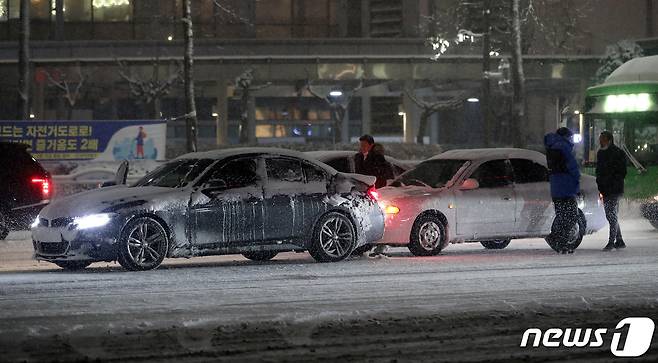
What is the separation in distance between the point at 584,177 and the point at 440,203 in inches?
116

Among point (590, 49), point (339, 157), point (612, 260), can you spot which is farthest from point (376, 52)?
point (612, 260)

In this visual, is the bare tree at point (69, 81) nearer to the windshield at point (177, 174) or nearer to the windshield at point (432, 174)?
the windshield at point (432, 174)

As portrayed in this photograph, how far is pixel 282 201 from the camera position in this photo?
1739cm

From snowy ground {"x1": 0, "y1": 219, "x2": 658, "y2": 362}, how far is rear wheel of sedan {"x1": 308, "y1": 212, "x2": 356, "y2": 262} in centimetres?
22

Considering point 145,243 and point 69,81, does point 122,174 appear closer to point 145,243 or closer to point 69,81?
point 145,243

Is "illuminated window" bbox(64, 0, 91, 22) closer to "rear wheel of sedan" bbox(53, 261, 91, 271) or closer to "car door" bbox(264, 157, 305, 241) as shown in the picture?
"car door" bbox(264, 157, 305, 241)

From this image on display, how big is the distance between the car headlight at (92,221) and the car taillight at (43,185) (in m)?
7.73

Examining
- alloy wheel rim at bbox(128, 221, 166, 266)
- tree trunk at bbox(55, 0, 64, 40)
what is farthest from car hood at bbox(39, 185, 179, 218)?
tree trunk at bbox(55, 0, 64, 40)

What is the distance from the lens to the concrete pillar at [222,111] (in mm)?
58812

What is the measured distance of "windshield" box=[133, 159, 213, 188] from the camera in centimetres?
1698

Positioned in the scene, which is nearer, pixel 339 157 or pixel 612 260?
pixel 612 260

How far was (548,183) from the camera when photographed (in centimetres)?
2016

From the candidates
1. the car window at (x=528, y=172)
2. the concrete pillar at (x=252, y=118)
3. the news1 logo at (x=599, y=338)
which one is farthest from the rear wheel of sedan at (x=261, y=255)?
the concrete pillar at (x=252, y=118)

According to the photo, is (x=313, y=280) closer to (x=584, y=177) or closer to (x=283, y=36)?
(x=584, y=177)
